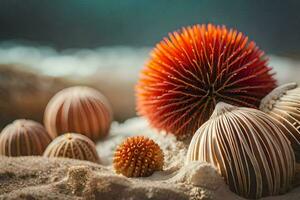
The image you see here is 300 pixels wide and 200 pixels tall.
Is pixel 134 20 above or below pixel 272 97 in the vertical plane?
above

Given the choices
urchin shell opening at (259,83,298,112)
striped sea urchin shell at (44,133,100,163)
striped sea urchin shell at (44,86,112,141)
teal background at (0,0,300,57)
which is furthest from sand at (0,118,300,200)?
teal background at (0,0,300,57)

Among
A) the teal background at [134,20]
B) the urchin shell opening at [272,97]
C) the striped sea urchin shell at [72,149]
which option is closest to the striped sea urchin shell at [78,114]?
the striped sea urchin shell at [72,149]

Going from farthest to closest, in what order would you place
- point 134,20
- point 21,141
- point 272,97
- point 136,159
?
point 134,20
point 21,141
point 272,97
point 136,159

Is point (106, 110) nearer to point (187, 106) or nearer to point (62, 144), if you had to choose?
point (62, 144)

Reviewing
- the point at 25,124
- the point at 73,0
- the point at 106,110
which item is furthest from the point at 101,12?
the point at 25,124

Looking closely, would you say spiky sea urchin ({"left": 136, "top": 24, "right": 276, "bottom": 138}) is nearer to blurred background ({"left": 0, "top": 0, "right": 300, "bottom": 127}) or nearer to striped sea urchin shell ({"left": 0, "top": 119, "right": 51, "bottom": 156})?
striped sea urchin shell ({"left": 0, "top": 119, "right": 51, "bottom": 156})

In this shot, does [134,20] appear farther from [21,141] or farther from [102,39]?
[21,141]

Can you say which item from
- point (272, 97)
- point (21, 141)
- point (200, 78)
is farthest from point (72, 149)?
point (272, 97)
